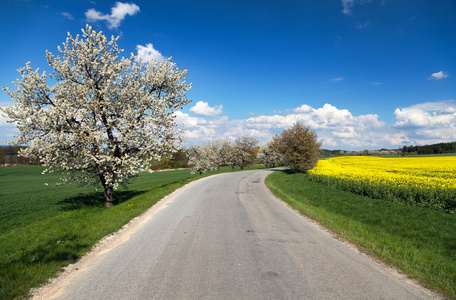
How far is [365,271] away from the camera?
5.63m

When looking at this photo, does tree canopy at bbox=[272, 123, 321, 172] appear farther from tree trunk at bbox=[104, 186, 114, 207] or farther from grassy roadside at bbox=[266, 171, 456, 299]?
tree trunk at bbox=[104, 186, 114, 207]

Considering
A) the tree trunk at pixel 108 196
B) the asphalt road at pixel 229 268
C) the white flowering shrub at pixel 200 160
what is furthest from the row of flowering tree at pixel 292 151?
the asphalt road at pixel 229 268

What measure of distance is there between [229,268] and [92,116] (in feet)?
39.0

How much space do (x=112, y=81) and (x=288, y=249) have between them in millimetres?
12638

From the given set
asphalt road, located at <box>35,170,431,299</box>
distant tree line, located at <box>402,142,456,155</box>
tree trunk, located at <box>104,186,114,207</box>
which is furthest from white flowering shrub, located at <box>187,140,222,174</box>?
distant tree line, located at <box>402,142,456,155</box>

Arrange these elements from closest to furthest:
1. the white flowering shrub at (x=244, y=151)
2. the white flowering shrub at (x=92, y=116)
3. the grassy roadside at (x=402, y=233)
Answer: the grassy roadside at (x=402, y=233), the white flowering shrub at (x=92, y=116), the white flowering shrub at (x=244, y=151)

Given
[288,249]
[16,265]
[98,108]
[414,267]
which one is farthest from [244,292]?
[98,108]

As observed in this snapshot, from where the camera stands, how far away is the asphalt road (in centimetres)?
466

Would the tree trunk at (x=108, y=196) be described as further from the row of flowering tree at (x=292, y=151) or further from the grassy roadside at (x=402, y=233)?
the row of flowering tree at (x=292, y=151)

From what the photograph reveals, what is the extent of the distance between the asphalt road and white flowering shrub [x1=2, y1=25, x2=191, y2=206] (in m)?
6.17

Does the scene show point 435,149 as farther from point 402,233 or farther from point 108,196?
point 108,196

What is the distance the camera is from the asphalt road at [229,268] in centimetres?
466

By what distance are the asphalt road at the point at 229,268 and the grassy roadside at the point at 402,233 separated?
2.24 ft

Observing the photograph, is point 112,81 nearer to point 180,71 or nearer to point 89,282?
point 180,71
